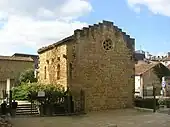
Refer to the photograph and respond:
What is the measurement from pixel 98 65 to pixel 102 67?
456 millimetres

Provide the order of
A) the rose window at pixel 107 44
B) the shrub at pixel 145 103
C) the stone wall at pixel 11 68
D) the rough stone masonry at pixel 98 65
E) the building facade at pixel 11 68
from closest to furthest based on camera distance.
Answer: the rough stone masonry at pixel 98 65 < the rose window at pixel 107 44 < the shrub at pixel 145 103 < the building facade at pixel 11 68 < the stone wall at pixel 11 68

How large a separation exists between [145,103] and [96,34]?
8.63 m

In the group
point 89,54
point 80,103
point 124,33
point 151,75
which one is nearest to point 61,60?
point 89,54

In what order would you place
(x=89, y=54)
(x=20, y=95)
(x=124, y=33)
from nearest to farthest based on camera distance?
(x=89, y=54)
(x=124, y=33)
(x=20, y=95)

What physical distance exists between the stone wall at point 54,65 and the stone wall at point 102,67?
0.90m

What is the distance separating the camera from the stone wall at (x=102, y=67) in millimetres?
27266

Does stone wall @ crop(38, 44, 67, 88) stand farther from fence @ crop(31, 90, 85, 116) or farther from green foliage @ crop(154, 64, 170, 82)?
green foliage @ crop(154, 64, 170, 82)

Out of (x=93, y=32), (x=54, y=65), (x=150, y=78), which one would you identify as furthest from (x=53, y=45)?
(x=150, y=78)

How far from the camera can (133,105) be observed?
3011cm

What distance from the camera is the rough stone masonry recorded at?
2723cm

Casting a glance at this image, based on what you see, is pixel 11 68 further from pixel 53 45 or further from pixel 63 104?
pixel 63 104

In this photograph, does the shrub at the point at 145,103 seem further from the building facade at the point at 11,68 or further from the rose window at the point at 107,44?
the building facade at the point at 11,68

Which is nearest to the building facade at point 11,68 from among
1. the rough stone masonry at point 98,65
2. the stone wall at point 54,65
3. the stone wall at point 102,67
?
the stone wall at point 54,65

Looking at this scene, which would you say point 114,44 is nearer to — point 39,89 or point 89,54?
point 89,54
